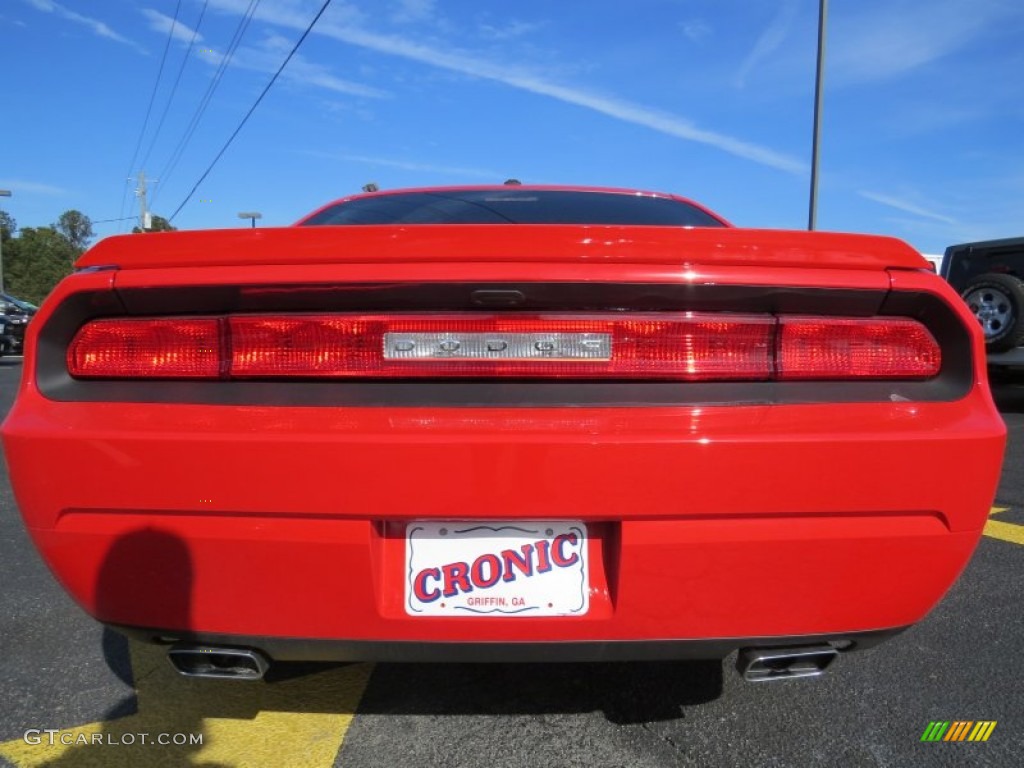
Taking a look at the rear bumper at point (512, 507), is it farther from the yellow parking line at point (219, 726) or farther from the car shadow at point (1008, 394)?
the car shadow at point (1008, 394)

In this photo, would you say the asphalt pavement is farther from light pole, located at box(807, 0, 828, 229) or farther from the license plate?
light pole, located at box(807, 0, 828, 229)

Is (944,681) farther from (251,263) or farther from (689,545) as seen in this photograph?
(251,263)

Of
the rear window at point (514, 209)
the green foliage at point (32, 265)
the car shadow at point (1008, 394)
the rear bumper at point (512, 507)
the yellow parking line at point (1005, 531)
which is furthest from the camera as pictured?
the green foliage at point (32, 265)

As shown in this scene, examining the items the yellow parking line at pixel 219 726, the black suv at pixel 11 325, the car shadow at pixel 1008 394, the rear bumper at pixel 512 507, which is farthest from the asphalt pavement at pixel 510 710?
the black suv at pixel 11 325

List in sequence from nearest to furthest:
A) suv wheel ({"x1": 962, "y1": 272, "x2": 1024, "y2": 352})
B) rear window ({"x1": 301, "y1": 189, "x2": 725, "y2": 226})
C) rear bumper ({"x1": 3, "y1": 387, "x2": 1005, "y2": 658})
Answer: rear bumper ({"x1": 3, "y1": 387, "x2": 1005, "y2": 658}) < rear window ({"x1": 301, "y1": 189, "x2": 725, "y2": 226}) < suv wheel ({"x1": 962, "y1": 272, "x2": 1024, "y2": 352})

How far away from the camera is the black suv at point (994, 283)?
23.9 feet

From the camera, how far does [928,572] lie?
1536mm

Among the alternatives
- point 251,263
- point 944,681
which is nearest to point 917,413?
point 944,681

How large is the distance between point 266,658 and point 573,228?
1163mm

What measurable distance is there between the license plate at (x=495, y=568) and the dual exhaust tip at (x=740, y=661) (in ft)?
1.29

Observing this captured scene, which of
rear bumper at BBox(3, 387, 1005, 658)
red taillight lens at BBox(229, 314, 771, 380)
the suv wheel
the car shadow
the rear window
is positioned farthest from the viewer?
the car shadow

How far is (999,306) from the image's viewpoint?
24.4 ft

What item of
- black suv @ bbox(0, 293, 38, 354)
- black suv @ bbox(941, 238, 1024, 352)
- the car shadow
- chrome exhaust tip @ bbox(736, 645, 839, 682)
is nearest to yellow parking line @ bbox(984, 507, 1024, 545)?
chrome exhaust tip @ bbox(736, 645, 839, 682)

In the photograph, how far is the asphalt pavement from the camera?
182 centimetres
